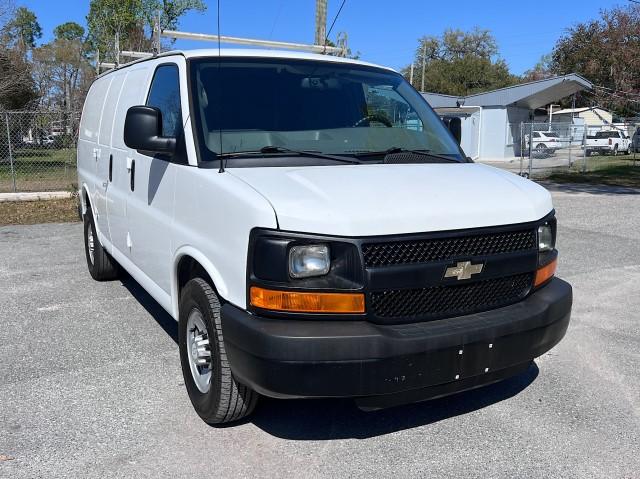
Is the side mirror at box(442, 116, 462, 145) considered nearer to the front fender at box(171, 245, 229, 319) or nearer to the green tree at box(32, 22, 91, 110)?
the front fender at box(171, 245, 229, 319)

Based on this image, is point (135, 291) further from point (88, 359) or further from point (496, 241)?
point (496, 241)

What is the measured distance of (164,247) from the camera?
400cm

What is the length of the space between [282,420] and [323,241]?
1.36m

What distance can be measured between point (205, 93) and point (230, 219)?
1.12 m

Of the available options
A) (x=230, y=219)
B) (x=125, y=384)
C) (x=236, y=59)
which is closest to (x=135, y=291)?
(x=125, y=384)

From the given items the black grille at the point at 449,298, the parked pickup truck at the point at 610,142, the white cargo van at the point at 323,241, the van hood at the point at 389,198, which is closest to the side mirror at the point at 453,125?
the white cargo van at the point at 323,241

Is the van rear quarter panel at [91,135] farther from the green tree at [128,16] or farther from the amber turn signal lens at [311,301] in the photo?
the green tree at [128,16]

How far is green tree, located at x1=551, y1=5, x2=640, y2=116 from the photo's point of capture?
2420 centimetres

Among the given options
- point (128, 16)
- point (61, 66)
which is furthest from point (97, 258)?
point (61, 66)

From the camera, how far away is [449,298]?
313 centimetres

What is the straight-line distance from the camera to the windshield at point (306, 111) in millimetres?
3748

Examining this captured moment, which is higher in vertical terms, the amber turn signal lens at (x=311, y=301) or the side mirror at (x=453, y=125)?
the side mirror at (x=453, y=125)

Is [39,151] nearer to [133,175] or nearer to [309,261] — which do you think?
[133,175]

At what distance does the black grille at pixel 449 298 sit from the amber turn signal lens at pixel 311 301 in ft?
0.34
